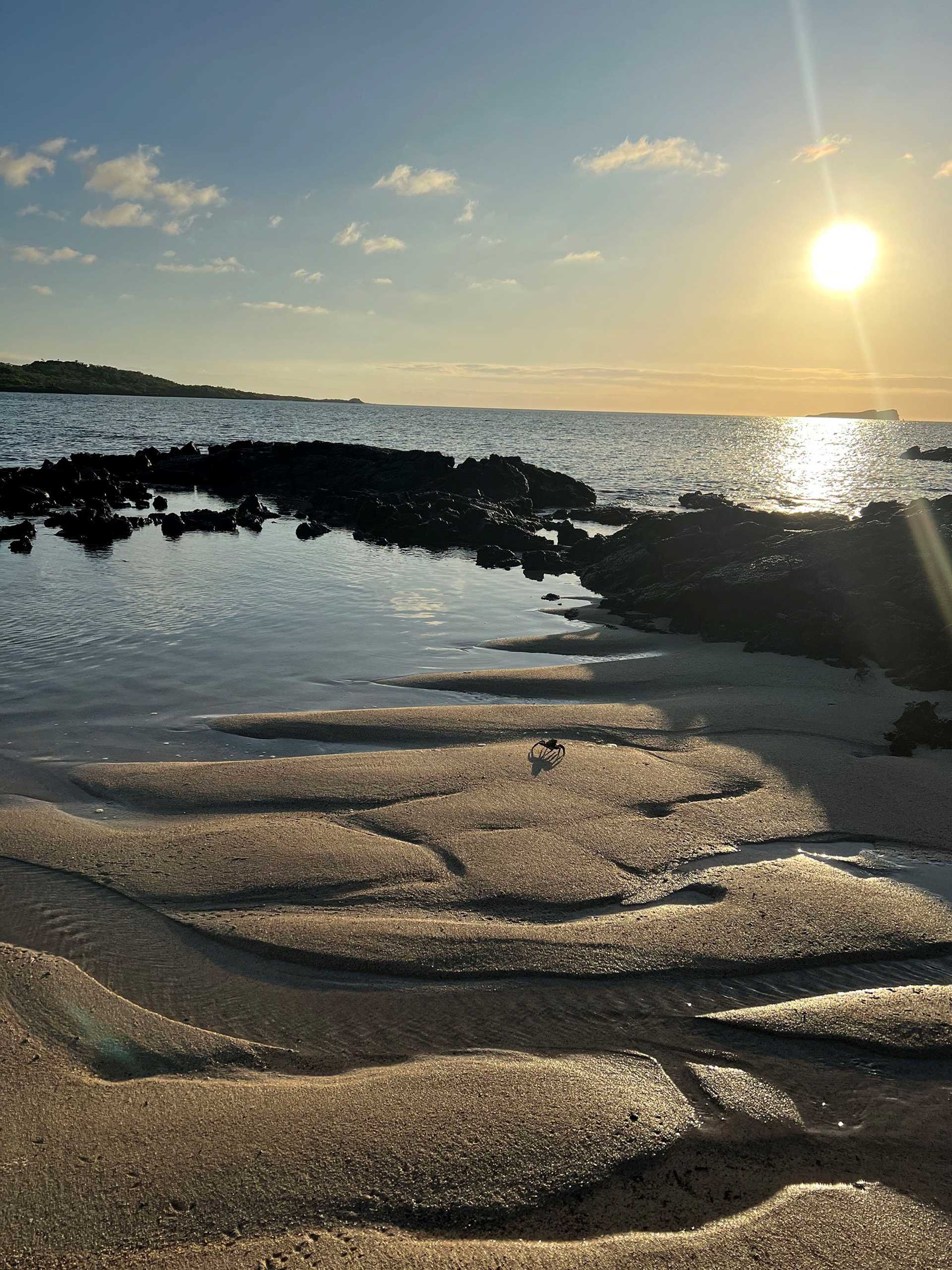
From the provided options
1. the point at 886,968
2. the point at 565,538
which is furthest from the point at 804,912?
the point at 565,538

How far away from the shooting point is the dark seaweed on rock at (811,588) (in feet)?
33.2

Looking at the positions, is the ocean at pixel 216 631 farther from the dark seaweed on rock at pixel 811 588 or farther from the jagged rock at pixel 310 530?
the dark seaweed on rock at pixel 811 588

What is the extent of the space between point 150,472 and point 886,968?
142 feet

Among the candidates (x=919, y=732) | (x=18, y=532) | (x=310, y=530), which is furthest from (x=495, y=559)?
(x=919, y=732)

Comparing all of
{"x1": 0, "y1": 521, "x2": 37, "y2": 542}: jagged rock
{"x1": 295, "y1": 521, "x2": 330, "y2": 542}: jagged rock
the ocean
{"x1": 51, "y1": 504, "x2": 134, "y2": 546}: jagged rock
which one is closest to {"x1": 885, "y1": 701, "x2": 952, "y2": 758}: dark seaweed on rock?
the ocean

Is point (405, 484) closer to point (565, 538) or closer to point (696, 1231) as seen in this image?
point (565, 538)

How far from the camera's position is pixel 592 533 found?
27406mm

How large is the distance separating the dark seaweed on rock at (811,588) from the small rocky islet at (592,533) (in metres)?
0.03

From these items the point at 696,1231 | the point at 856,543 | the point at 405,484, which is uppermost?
the point at 405,484

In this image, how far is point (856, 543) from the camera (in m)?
12.5

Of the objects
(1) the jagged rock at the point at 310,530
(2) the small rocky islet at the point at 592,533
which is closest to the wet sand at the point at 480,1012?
(2) the small rocky islet at the point at 592,533

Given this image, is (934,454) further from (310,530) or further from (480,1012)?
(480,1012)

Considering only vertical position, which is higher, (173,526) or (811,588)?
(173,526)

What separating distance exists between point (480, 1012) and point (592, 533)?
24502 mm
